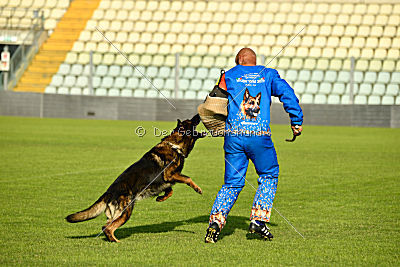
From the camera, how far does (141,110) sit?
25.9 metres

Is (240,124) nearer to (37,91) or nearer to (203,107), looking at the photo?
(203,107)

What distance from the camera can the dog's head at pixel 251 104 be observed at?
6004mm

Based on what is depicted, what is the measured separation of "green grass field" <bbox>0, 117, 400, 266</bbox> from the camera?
5.59 metres

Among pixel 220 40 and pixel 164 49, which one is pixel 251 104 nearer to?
pixel 220 40

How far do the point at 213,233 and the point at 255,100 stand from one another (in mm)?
1183

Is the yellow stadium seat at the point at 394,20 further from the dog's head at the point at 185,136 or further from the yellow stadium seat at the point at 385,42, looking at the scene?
the dog's head at the point at 185,136

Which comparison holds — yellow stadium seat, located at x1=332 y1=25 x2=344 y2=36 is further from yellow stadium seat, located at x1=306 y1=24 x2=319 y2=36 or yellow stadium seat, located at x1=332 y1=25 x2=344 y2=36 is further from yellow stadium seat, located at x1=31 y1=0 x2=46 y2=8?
yellow stadium seat, located at x1=31 y1=0 x2=46 y2=8

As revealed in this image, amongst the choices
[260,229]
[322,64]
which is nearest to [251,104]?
[260,229]

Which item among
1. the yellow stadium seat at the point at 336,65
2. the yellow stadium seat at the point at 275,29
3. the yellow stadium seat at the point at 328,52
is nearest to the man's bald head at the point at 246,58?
the yellow stadium seat at the point at 336,65

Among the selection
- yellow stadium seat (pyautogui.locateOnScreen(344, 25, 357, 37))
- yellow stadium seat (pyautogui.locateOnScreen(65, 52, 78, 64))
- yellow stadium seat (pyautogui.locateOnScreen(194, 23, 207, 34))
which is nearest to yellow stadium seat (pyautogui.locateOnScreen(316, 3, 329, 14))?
yellow stadium seat (pyautogui.locateOnScreen(344, 25, 357, 37))

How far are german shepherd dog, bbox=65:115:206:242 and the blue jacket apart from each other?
462mm

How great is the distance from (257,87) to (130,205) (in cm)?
146

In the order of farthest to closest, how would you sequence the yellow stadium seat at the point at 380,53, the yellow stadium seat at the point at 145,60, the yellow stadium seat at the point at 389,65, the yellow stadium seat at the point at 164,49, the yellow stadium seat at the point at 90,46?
the yellow stadium seat at the point at 90,46 < the yellow stadium seat at the point at 164,49 < the yellow stadium seat at the point at 145,60 < the yellow stadium seat at the point at 380,53 < the yellow stadium seat at the point at 389,65

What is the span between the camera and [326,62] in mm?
27000
